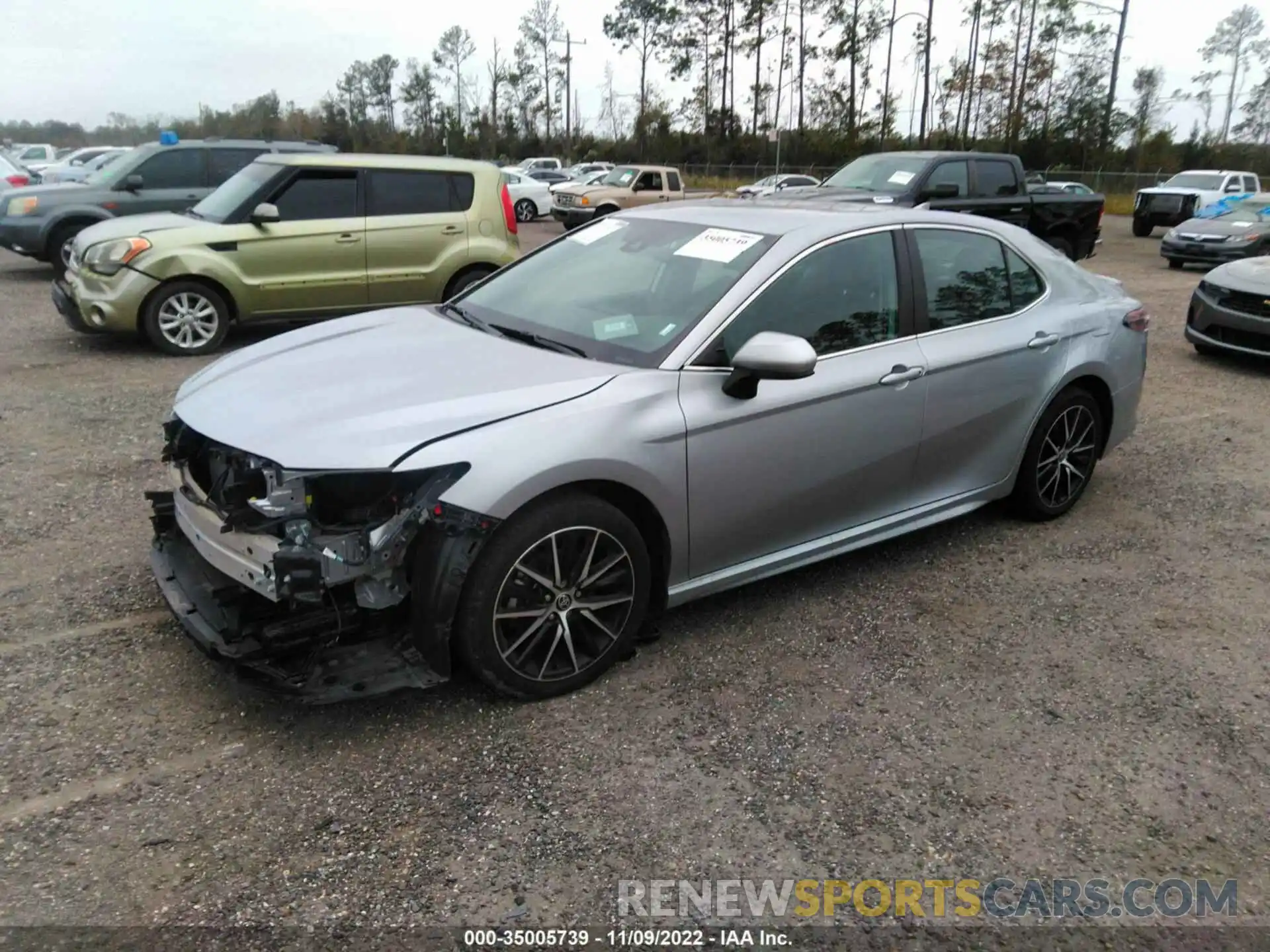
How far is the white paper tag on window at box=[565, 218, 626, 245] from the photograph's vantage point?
4438mm

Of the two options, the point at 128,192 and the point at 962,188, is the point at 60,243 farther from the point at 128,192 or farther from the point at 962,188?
the point at 962,188

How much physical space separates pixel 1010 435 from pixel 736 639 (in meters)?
1.80

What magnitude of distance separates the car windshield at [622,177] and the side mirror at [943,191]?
11.6 m

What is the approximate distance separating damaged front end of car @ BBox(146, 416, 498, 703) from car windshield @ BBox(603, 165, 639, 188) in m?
21.1

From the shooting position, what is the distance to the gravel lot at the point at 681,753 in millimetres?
2559

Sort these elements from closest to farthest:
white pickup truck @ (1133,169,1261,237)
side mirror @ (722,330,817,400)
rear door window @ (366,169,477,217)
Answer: side mirror @ (722,330,817,400), rear door window @ (366,169,477,217), white pickup truck @ (1133,169,1261,237)

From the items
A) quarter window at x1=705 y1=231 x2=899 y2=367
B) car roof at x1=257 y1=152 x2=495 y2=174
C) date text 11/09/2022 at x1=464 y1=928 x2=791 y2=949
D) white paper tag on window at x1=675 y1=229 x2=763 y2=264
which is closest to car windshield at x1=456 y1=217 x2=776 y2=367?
white paper tag on window at x1=675 y1=229 x2=763 y2=264

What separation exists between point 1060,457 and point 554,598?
303 cm

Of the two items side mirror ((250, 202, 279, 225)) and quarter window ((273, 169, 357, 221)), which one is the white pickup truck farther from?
side mirror ((250, 202, 279, 225))

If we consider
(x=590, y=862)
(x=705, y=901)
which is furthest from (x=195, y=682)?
(x=705, y=901)

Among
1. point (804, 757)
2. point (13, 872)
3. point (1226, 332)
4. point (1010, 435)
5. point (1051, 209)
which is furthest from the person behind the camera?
point (1051, 209)

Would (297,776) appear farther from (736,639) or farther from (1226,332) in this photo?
(1226,332)

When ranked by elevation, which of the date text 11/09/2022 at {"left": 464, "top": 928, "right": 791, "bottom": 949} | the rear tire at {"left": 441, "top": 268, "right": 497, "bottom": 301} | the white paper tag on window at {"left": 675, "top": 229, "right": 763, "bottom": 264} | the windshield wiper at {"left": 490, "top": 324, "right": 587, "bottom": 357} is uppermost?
the white paper tag on window at {"left": 675, "top": 229, "right": 763, "bottom": 264}

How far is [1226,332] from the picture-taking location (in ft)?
29.9
